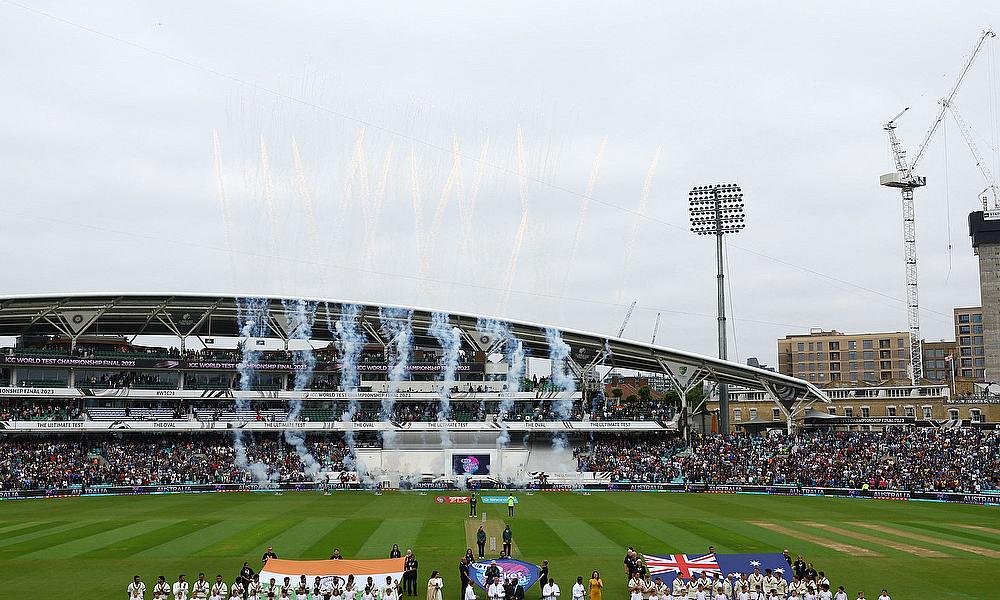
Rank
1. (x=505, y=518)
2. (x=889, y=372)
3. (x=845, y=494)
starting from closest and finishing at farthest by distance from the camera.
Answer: (x=505, y=518), (x=845, y=494), (x=889, y=372)

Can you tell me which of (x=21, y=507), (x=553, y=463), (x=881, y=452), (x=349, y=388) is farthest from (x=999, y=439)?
(x=21, y=507)

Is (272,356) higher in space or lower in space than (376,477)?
higher

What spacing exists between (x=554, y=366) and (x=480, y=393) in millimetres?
8886

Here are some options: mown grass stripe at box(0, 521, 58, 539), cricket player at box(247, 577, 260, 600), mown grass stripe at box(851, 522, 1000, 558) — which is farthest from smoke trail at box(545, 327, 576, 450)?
cricket player at box(247, 577, 260, 600)

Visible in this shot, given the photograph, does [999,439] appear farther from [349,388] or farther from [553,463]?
[349,388]

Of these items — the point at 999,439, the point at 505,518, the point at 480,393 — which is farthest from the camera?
the point at 480,393

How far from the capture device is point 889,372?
614ft

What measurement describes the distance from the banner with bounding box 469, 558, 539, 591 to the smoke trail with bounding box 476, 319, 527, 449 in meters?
55.7

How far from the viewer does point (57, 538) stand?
131 feet

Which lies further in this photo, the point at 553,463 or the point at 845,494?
the point at 553,463

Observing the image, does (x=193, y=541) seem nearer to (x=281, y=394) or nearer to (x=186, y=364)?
(x=281, y=394)

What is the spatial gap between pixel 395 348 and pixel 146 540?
5700 cm

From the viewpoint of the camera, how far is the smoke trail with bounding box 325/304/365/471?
288ft

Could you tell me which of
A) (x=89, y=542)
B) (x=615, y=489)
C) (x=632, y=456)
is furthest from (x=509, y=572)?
(x=632, y=456)
